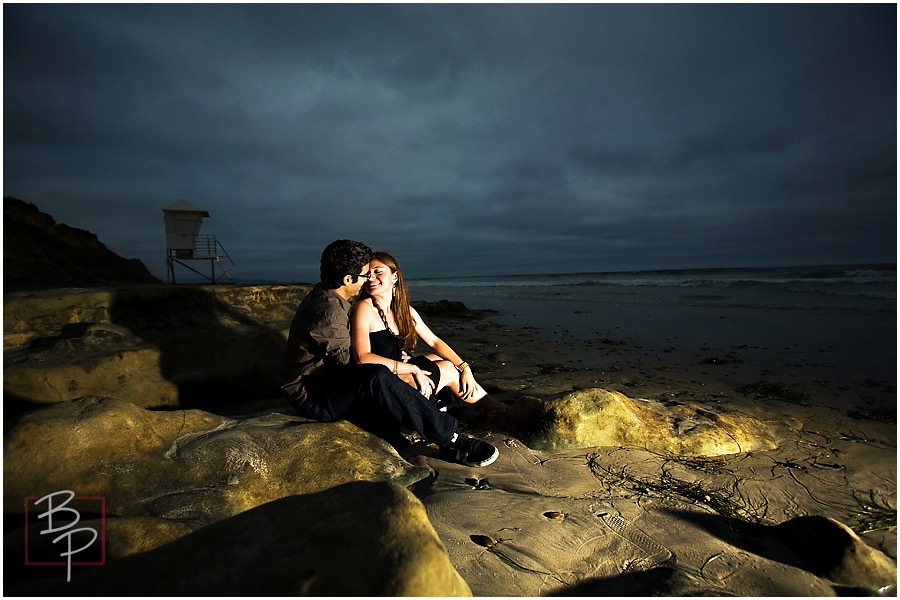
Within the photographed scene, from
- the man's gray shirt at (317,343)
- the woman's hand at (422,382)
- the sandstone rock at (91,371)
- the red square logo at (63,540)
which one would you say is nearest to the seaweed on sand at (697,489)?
the woman's hand at (422,382)

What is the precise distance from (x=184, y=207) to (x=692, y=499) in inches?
552

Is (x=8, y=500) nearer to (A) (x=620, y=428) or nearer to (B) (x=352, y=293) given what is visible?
(B) (x=352, y=293)

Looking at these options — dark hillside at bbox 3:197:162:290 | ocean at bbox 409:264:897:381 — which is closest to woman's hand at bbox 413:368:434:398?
ocean at bbox 409:264:897:381

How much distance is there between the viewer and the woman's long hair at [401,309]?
12.3 ft

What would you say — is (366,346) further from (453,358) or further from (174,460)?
(174,460)

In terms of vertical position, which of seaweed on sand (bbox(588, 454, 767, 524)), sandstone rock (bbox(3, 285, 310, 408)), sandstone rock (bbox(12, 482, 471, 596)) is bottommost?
seaweed on sand (bbox(588, 454, 767, 524))

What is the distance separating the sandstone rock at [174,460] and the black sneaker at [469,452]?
0.25m

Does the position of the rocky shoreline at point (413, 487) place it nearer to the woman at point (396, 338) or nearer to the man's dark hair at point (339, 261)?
the woman at point (396, 338)

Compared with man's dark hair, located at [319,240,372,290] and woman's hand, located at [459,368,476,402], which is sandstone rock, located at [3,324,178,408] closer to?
man's dark hair, located at [319,240,372,290]

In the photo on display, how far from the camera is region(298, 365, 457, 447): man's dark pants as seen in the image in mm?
3113

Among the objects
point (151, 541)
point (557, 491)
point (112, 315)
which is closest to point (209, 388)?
point (112, 315)

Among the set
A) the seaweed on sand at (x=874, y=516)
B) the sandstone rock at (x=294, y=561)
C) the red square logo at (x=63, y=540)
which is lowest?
the seaweed on sand at (x=874, y=516)

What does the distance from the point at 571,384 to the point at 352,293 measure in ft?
9.93

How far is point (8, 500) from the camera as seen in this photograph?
1.93 meters
